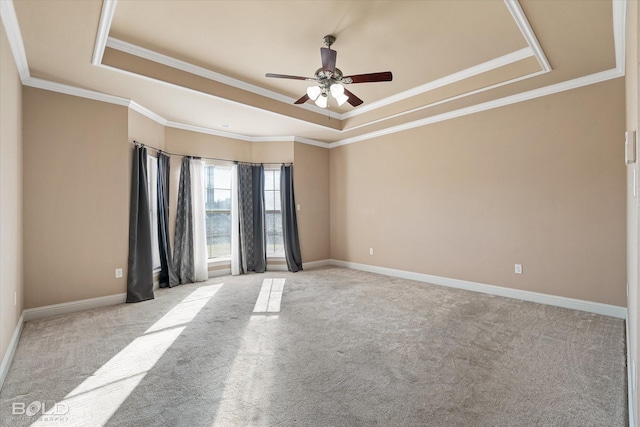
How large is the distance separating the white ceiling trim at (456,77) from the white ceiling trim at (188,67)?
1459 mm

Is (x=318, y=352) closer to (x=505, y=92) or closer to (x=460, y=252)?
(x=460, y=252)

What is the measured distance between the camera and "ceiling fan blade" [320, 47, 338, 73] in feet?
9.90

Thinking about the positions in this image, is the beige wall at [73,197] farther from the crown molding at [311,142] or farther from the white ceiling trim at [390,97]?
the crown molding at [311,142]

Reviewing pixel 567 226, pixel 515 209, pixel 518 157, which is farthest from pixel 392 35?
pixel 567 226

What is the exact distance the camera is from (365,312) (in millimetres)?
3816

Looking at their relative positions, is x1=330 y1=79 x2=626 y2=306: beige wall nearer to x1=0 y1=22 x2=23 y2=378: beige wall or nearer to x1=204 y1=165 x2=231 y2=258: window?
x1=204 y1=165 x2=231 y2=258: window

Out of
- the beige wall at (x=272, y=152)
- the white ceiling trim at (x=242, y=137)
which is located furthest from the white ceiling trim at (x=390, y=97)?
the beige wall at (x=272, y=152)

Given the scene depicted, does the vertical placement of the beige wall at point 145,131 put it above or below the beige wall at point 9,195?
above

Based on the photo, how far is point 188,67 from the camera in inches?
152

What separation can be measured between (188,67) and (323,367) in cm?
373

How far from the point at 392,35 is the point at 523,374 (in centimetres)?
333

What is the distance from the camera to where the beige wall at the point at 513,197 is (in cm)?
359

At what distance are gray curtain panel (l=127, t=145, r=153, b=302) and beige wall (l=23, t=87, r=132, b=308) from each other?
90 millimetres

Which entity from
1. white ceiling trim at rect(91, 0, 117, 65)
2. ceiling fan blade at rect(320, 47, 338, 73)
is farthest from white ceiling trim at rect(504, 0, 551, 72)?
white ceiling trim at rect(91, 0, 117, 65)
